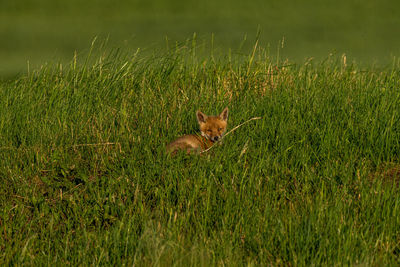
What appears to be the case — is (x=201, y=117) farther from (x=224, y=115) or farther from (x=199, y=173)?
(x=199, y=173)

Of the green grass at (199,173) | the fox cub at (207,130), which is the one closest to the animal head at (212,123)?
the fox cub at (207,130)

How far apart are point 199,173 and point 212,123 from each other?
164 cm

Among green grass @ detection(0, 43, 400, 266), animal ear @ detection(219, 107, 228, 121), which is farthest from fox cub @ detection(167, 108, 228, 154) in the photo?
green grass @ detection(0, 43, 400, 266)

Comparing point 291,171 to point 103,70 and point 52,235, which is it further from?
point 103,70

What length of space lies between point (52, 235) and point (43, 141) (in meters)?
2.13

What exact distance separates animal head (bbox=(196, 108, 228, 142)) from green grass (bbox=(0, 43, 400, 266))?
0.22 m

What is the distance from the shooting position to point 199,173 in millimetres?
5703

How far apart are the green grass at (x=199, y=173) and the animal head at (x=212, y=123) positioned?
22cm

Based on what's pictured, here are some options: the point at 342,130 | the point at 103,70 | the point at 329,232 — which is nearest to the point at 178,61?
the point at 103,70

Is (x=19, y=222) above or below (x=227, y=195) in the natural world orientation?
below

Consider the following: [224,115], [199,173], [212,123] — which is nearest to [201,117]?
[212,123]

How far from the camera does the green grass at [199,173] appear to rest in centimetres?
472

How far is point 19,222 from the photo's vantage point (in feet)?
17.9

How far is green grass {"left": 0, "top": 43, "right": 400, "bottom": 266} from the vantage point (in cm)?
472
